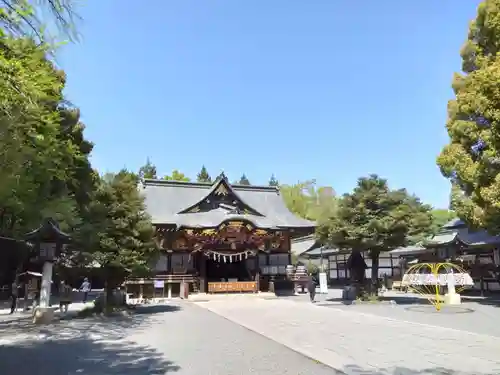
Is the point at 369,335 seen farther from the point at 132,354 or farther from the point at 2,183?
the point at 2,183

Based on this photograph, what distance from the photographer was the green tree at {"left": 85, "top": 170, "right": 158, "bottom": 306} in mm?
16875

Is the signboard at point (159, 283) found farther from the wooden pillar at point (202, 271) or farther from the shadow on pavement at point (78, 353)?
the shadow on pavement at point (78, 353)

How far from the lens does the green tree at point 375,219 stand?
20.2 m

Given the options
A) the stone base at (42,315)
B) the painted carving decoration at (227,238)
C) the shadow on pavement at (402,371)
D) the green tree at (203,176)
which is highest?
the green tree at (203,176)

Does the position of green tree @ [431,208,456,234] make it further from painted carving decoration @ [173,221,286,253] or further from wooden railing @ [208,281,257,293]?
wooden railing @ [208,281,257,293]

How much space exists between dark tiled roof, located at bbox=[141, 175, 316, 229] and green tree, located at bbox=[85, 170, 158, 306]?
914 centimetres

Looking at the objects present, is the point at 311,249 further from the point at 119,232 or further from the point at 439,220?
the point at 119,232

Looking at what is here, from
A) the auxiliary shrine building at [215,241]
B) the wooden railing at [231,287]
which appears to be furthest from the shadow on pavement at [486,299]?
the wooden railing at [231,287]

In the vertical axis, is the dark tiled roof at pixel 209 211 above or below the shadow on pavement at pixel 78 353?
above

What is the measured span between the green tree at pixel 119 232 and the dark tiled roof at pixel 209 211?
30.0ft

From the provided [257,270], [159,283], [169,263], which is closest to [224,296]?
[257,270]

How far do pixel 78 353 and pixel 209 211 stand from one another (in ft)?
69.1

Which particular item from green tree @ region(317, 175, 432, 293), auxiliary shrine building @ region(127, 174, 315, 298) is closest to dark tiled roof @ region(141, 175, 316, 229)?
auxiliary shrine building @ region(127, 174, 315, 298)

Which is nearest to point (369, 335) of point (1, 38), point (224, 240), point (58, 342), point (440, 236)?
point (58, 342)
